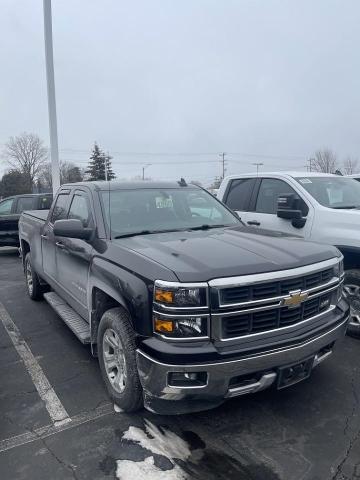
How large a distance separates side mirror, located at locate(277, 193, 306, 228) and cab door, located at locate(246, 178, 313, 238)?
168 mm

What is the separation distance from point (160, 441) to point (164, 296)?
116cm

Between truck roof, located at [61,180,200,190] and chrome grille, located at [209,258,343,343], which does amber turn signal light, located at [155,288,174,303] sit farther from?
truck roof, located at [61,180,200,190]

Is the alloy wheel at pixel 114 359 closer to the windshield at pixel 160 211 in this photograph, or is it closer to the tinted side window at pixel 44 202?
the windshield at pixel 160 211

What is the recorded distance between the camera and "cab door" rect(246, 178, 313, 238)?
555cm

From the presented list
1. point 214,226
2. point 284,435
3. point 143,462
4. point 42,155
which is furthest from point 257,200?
point 42,155

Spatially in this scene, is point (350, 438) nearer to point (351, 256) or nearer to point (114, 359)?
point (114, 359)

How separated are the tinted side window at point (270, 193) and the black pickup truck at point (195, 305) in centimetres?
203

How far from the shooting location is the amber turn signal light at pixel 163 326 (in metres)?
2.82

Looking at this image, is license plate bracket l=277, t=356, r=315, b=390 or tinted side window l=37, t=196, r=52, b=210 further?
tinted side window l=37, t=196, r=52, b=210

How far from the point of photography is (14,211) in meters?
12.5

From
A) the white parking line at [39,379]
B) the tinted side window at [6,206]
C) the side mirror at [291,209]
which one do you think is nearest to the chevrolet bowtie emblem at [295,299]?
the white parking line at [39,379]

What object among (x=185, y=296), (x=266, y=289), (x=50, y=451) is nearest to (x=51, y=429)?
(x=50, y=451)

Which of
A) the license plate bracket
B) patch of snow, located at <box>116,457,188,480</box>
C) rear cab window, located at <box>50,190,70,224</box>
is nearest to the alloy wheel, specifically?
patch of snow, located at <box>116,457,188,480</box>

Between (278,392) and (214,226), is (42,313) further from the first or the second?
(278,392)
